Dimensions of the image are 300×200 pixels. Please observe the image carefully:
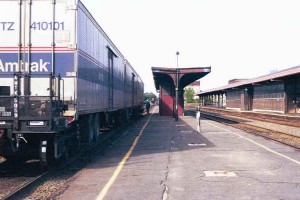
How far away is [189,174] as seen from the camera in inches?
374

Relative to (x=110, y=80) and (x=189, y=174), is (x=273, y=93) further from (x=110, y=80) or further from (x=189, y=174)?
(x=189, y=174)

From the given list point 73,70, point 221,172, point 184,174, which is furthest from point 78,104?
point 221,172

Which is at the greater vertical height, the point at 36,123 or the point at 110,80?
the point at 110,80

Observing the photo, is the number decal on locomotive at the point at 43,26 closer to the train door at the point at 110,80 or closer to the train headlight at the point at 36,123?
the train headlight at the point at 36,123

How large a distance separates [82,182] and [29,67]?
3.57 metres

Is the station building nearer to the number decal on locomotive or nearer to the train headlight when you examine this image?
the number decal on locomotive

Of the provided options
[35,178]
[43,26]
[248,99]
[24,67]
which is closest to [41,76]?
[24,67]

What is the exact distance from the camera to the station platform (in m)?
7.64

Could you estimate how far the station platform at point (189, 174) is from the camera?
301 inches

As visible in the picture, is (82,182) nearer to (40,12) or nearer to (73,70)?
(73,70)

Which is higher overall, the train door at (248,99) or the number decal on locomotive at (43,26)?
the number decal on locomotive at (43,26)

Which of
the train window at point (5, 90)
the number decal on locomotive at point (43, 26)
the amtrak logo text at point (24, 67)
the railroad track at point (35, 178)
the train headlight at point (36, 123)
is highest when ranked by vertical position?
the number decal on locomotive at point (43, 26)

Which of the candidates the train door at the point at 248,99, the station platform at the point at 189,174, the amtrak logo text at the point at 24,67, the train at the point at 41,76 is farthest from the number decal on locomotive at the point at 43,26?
the train door at the point at 248,99

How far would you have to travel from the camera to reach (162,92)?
42.3 m
